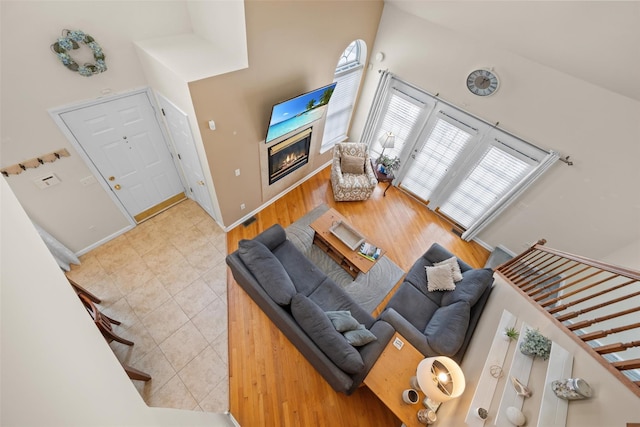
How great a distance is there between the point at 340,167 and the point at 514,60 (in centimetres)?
301

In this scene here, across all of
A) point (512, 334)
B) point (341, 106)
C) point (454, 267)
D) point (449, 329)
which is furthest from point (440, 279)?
point (341, 106)

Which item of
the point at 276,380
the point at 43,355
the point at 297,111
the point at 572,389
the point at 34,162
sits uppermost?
the point at 297,111

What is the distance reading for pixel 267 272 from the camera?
3088 mm

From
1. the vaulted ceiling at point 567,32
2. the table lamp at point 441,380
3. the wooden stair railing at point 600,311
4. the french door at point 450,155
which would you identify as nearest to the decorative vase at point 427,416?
the table lamp at point 441,380

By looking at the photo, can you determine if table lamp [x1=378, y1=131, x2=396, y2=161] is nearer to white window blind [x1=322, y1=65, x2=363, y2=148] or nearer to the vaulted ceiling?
white window blind [x1=322, y1=65, x2=363, y2=148]

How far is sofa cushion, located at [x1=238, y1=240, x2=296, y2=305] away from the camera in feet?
9.73

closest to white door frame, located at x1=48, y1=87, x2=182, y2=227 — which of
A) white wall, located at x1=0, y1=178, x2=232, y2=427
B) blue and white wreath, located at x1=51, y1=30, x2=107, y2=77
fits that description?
blue and white wreath, located at x1=51, y1=30, x2=107, y2=77

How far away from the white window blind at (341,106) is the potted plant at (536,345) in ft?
14.0

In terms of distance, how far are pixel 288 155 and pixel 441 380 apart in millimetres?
3759

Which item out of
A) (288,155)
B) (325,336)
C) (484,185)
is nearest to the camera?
(325,336)

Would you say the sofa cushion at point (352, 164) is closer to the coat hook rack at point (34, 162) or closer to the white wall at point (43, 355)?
the coat hook rack at point (34, 162)

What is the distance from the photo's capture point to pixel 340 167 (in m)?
5.29

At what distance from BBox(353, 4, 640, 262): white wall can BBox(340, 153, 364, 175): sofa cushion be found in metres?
1.63

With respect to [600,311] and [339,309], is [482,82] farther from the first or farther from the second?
[339,309]
